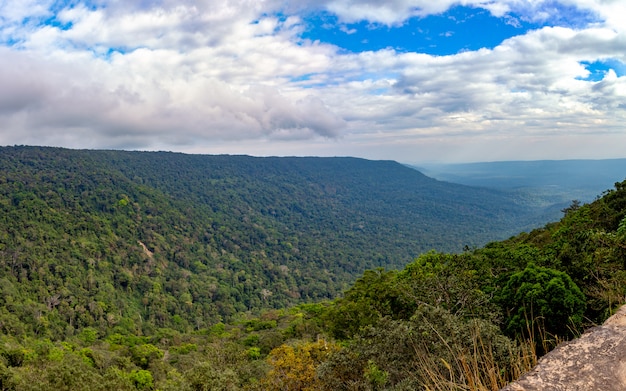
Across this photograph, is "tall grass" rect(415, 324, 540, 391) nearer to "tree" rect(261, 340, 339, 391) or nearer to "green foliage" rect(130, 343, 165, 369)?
"tree" rect(261, 340, 339, 391)

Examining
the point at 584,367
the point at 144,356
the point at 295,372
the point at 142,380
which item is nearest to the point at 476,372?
the point at 584,367

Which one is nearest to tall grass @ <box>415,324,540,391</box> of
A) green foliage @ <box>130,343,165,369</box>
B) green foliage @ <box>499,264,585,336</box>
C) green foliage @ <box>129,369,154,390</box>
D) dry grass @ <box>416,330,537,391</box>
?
dry grass @ <box>416,330,537,391</box>

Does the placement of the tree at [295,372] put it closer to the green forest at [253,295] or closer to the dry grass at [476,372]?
the green forest at [253,295]

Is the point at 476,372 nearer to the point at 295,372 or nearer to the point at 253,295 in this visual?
the point at 295,372

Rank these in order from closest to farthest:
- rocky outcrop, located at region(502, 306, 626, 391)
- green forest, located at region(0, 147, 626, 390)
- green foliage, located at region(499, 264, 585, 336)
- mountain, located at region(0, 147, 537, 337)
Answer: rocky outcrop, located at region(502, 306, 626, 391), green forest, located at region(0, 147, 626, 390), green foliage, located at region(499, 264, 585, 336), mountain, located at region(0, 147, 537, 337)

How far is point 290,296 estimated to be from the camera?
406 feet

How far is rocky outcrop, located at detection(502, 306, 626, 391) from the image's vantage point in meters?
3.66

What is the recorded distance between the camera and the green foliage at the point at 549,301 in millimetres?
12453

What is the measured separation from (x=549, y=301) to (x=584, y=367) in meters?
10.6

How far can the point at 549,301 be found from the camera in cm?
1291

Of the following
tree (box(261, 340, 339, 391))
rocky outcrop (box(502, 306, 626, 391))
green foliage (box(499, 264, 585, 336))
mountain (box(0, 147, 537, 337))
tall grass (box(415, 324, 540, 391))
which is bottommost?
mountain (box(0, 147, 537, 337))

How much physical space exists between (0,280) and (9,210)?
40.8 metres

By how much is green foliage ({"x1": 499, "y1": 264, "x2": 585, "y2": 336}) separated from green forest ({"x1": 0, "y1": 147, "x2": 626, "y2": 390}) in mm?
58

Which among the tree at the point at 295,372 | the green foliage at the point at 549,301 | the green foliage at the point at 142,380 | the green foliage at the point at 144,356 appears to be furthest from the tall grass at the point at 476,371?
the green foliage at the point at 144,356
